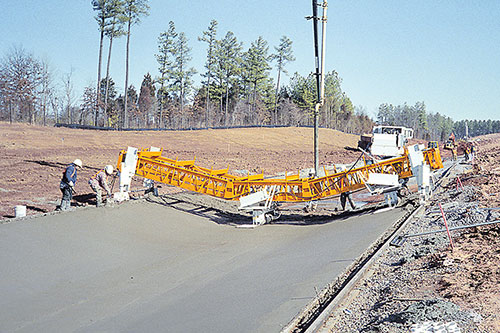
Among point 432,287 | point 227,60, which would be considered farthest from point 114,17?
point 432,287

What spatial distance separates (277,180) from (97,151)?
18323 millimetres

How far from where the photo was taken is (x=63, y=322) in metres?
5.46

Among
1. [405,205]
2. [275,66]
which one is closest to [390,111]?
[275,66]

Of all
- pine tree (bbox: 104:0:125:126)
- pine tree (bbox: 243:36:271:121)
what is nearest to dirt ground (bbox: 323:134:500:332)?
pine tree (bbox: 104:0:125:126)

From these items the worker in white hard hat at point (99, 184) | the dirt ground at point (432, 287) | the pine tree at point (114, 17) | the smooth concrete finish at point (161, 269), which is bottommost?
the smooth concrete finish at point (161, 269)

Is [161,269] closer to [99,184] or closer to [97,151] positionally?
[99,184]

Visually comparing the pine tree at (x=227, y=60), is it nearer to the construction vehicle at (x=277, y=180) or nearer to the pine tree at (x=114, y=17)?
the pine tree at (x=114, y=17)

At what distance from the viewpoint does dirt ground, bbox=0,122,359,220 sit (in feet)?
44.5

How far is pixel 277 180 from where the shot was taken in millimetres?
11180

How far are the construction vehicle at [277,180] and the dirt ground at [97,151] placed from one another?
6.88 feet

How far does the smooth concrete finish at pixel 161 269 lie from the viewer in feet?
18.2

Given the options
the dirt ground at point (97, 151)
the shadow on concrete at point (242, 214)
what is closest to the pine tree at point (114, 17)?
the dirt ground at point (97, 151)

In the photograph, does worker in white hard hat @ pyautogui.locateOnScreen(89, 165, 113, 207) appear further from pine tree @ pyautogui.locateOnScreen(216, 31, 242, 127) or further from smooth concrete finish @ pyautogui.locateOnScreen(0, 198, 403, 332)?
pine tree @ pyautogui.locateOnScreen(216, 31, 242, 127)

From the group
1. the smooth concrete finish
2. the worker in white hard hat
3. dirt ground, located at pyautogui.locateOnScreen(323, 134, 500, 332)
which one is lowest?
the smooth concrete finish
